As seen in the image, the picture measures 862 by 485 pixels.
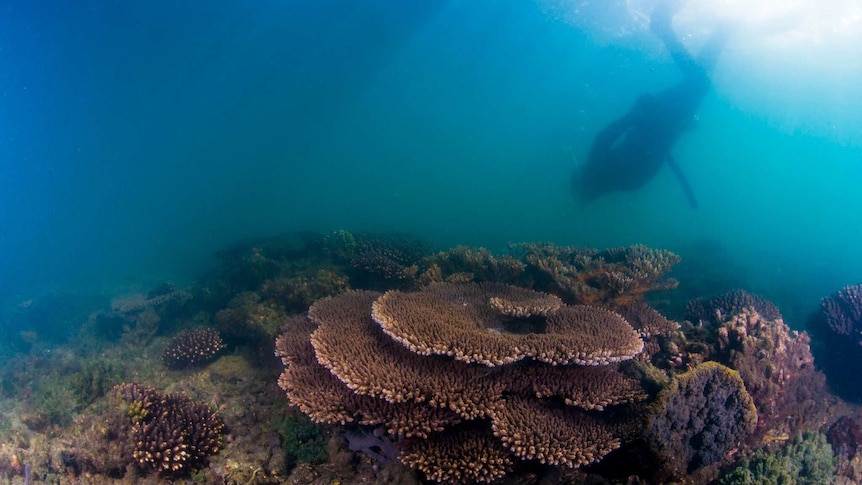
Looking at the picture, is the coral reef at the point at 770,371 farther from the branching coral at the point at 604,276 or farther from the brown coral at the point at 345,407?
the brown coral at the point at 345,407

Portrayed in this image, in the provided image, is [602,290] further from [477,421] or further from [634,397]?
[477,421]

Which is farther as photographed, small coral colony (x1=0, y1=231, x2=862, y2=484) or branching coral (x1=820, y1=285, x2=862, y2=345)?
branching coral (x1=820, y1=285, x2=862, y2=345)

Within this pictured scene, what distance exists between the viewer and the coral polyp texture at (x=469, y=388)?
4059 mm

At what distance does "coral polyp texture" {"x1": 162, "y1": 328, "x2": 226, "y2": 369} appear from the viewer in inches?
341

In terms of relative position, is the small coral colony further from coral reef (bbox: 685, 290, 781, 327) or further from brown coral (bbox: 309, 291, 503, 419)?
coral reef (bbox: 685, 290, 781, 327)

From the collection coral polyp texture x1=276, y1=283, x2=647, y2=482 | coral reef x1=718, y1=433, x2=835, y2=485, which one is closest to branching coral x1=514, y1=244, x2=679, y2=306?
coral polyp texture x1=276, y1=283, x2=647, y2=482

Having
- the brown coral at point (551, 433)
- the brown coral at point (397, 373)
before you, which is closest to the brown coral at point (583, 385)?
the brown coral at point (551, 433)

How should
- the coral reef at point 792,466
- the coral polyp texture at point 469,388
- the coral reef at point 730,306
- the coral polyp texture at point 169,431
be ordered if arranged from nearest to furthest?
the coral polyp texture at point 469,388 < the coral reef at point 792,466 < the coral polyp texture at point 169,431 < the coral reef at point 730,306

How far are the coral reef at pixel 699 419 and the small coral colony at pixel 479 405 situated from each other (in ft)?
0.07

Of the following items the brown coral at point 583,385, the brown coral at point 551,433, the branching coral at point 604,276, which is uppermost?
the branching coral at point 604,276

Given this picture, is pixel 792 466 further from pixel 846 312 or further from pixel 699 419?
pixel 846 312

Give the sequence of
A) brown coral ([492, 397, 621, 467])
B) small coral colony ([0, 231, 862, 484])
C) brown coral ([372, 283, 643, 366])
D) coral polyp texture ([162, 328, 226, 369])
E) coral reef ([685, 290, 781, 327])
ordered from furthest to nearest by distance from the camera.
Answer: coral reef ([685, 290, 781, 327]) → coral polyp texture ([162, 328, 226, 369]) → brown coral ([372, 283, 643, 366]) → small coral colony ([0, 231, 862, 484]) → brown coral ([492, 397, 621, 467])

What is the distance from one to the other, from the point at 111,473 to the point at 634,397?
22.2 ft

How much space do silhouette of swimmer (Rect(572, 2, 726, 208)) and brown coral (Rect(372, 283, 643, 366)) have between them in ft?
82.1
